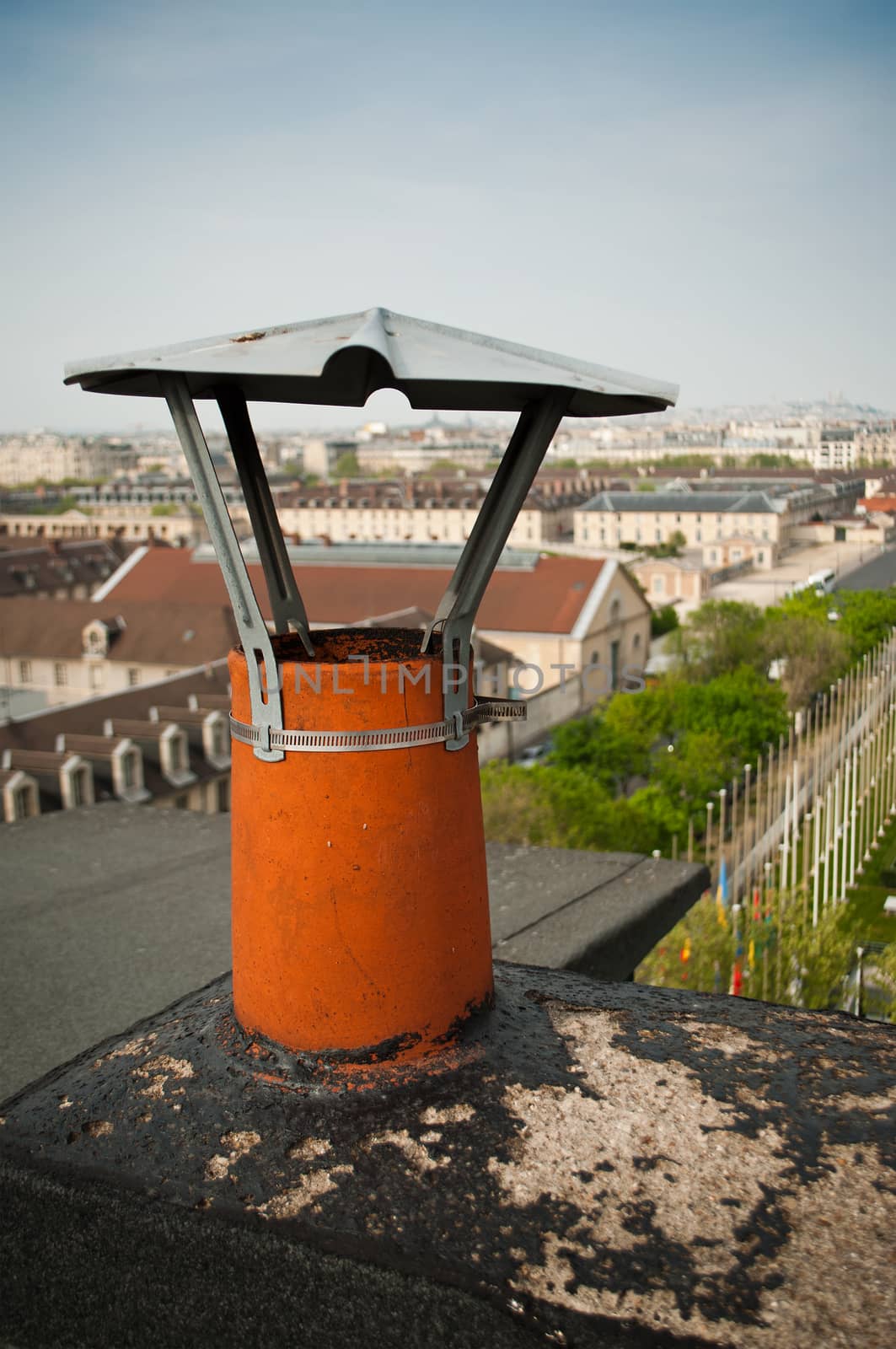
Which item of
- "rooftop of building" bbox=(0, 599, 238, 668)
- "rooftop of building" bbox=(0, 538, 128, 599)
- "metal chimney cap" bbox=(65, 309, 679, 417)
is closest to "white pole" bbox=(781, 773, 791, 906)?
"rooftop of building" bbox=(0, 599, 238, 668)

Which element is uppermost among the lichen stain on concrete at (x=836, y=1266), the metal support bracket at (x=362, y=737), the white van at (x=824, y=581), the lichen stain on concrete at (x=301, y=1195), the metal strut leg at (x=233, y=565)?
the metal strut leg at (x=233, y=565)

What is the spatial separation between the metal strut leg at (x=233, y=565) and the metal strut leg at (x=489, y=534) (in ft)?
1.33

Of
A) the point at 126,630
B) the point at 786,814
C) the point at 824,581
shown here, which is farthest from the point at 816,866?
the point at 824,581

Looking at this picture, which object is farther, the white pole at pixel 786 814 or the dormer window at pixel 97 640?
the dormer window at pixel 97 640

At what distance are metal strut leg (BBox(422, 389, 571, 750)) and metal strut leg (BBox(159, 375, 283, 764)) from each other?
0.41 m

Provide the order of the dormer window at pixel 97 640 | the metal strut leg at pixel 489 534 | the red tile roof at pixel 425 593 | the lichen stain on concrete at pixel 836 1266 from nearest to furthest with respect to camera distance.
→ the lichen stain on concrete at pixel 836 1266
the metal strut leg at pixel 489 534
the dormer window at pixel 97 640
the red tile roof at pixel 425 593

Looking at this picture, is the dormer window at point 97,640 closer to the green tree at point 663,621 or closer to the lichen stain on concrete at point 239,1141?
the green tree at point 663,621

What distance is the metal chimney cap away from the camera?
7.79ft

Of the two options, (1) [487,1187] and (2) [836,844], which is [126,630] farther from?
(1) [487,1187]

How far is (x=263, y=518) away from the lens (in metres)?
3.22

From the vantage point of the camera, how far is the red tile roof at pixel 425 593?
4753 cm

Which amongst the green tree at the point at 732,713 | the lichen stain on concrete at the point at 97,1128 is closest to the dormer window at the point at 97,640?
the green tree at the point at 732,713

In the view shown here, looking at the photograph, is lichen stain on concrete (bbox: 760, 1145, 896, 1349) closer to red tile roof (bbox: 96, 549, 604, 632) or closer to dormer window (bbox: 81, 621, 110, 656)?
red tile roof (bbox: 96, 549, 604, 632)

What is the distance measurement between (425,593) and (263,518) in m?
45.9
